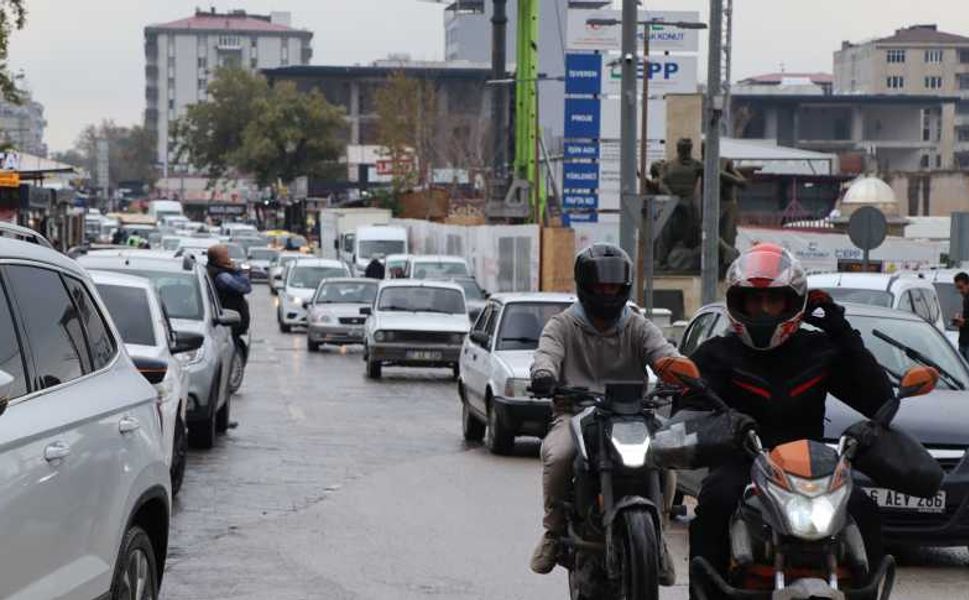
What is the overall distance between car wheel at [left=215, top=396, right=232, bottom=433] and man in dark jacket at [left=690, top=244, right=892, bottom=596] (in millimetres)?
13489

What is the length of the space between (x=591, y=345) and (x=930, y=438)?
3290 mm

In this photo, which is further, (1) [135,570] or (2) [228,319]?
(2) [228,319]

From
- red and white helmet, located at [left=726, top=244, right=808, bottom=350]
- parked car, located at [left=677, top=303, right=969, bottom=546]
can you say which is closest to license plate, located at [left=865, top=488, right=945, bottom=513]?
parked car, located at [left=677, top=303, right=969, bottom=546]

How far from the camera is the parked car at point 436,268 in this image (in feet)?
148

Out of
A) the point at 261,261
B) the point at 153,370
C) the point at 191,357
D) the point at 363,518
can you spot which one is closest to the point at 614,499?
the point at 153,370

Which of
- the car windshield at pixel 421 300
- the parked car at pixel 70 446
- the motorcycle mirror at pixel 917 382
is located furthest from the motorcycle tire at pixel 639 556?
the car windshield at pixel 421 300

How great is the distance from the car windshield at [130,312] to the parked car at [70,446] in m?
8.50

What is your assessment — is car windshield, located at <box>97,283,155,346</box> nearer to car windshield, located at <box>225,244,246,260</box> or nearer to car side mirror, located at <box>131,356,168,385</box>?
car side mirror, located at <box>131,356,168,385</box>

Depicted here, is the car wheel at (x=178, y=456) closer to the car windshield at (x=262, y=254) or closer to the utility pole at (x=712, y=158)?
the utility pole at (x=712, y=158)

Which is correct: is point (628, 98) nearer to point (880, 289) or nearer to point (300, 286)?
point (880, 289)

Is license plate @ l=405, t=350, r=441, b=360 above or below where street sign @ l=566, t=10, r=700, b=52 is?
below

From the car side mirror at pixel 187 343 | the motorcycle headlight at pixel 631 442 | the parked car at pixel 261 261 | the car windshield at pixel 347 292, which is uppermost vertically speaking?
the motorcycle headlight at pixel 631 442

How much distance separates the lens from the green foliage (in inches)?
5187

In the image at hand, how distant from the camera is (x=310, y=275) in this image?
4925 cm
